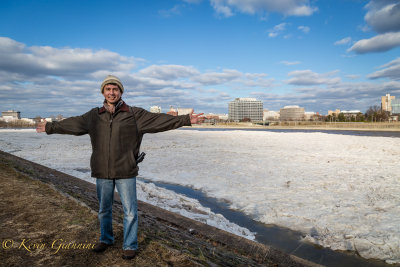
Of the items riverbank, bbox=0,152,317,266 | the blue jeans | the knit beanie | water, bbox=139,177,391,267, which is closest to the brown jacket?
the blue jeans

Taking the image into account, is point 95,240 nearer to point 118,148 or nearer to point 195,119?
point 118,148

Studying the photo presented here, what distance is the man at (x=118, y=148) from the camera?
3160 millimetres

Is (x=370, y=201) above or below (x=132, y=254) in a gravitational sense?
below

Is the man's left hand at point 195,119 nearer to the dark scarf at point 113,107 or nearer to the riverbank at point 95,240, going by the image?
the dark scarf at point 113,107

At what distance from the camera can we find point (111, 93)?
3.22 meters

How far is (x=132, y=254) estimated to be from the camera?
10.5ft

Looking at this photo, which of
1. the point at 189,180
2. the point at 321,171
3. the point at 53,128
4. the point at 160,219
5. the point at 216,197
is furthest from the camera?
the point at 321,171

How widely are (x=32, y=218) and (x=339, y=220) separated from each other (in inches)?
237

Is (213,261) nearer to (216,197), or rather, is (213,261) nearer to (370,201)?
(216,197)

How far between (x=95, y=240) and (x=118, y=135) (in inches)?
67.8

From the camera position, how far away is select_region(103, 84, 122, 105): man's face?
10.6ft

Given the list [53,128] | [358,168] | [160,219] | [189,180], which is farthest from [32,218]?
[358,168]

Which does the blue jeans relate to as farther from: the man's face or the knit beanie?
the knit beanie

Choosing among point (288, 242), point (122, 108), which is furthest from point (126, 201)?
point (288, 242)
